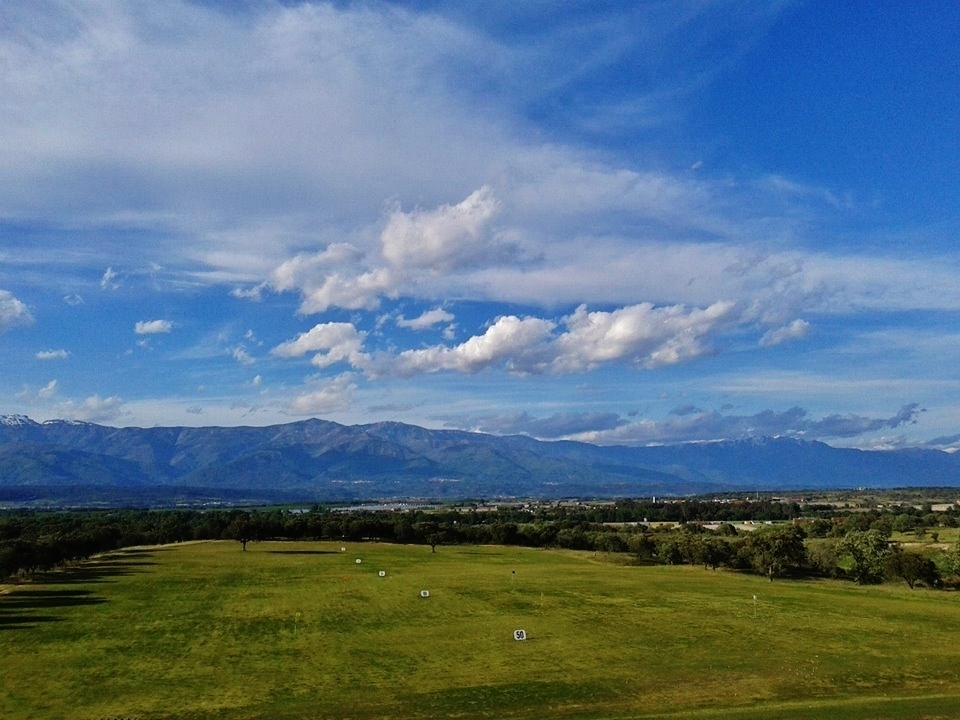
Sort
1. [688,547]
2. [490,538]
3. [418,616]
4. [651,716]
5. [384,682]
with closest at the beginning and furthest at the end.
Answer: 1. [651,716]
2. [384,682]
3. [418,616]
4. [688,547]
5. [490,538]

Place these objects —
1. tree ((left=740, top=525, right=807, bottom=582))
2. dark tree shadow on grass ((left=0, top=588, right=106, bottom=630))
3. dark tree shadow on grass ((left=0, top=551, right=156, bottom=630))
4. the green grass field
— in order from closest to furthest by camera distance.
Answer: the green grass field < dark tree shadow on grass ((left=0, top=588, right=106, bottom=630)) < dark tree shadow on grass ((left=0, top=551, right=156, bottom=630)) < tree ((left=740, top=525, right=807, bottom=582))

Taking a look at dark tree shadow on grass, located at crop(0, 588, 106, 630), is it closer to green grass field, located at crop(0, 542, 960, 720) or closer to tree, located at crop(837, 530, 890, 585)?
green grass field, located at crop(0, 542, 960, 720)

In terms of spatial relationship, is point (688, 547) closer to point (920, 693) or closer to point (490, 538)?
point (490, 538)

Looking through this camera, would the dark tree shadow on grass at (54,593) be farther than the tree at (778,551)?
No

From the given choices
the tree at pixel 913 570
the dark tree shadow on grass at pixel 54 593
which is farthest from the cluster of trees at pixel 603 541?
the dark tree shadow on grass at pixel 54 593

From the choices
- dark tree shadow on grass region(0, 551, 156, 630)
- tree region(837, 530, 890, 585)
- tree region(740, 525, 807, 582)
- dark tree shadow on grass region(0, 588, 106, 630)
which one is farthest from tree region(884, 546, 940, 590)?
dark tree shadow on grass region(0, 551, 156, 630)

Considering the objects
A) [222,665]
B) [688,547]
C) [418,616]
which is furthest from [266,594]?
[688,547]

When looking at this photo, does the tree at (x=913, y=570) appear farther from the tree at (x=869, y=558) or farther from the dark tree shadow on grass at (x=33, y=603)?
the dark tree shadow on grass at (x=33, y=603)

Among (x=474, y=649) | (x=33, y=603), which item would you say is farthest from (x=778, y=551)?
(x=33, y=603)
